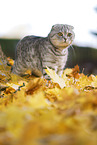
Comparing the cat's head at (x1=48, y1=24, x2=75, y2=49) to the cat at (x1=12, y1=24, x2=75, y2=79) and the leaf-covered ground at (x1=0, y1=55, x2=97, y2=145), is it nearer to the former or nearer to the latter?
the cat at (x1=12, y1=24, x2=75, y2=79)

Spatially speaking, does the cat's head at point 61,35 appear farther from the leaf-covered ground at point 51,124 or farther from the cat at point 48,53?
the leaf-covered ground at point 51,124

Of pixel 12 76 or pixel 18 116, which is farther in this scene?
pixel 12 76

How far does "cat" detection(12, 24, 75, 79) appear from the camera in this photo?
2.78m

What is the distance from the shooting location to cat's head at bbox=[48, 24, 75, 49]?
2.74 metres

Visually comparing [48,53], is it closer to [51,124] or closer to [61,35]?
[61,35]

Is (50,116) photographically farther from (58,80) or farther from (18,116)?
(58,80)

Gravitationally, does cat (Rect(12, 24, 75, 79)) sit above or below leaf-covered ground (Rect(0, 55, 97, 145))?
below

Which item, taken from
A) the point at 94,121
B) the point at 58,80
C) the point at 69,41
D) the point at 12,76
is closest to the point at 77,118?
the point at 94,121

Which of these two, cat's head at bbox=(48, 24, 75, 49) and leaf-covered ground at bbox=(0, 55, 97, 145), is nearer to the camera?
leaf-covered ground at bbox=(0, 55, 97, 145)

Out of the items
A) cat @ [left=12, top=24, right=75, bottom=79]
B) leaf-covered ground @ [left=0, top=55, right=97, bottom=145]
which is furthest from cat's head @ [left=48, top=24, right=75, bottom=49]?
leaf-covered ground @ [left=0, top=55, right=97, bottom=145]

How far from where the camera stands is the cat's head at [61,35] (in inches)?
108

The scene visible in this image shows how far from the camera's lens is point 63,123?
30 centimetres

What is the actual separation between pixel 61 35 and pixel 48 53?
36cm

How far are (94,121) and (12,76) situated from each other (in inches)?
40.2
